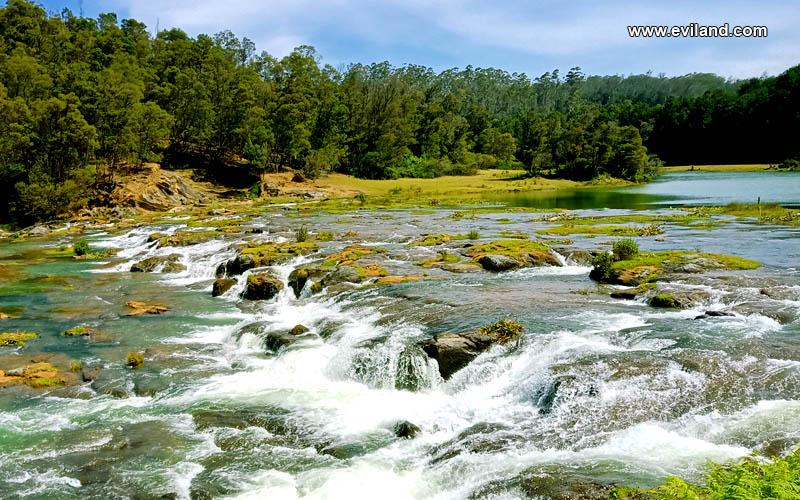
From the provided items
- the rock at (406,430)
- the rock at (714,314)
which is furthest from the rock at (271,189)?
the rock at (406,430)

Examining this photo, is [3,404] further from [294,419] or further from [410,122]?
[410,122]

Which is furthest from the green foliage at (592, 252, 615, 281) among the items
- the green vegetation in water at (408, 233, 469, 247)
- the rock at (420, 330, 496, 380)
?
the green vegetation in water at (408, 233, 469, 247)

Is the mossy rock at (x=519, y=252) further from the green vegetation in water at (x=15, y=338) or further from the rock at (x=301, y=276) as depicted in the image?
the green vegetation in water at (x=15, y=338)

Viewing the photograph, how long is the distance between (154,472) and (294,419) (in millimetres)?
2995

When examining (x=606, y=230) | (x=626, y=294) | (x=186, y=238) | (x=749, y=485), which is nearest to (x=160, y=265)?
(x=186, y=238)

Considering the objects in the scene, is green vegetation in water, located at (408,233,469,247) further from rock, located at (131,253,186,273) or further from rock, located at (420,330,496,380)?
rock, located at (420,330,496,380)

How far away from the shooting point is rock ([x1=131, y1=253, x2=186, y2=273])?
1144 inches

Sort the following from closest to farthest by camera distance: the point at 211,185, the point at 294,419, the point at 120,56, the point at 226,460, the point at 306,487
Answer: the point at 306,487 → the point at 226,460 → the point at 294,419 → the point at 211,185 → the point at 120,56

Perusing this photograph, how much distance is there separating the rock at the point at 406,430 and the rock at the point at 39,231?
41.8 metres

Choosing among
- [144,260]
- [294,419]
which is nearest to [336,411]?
[294,419]

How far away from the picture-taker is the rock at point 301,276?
22.3m

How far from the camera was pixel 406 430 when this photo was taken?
10.9m

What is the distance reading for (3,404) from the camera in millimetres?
12742

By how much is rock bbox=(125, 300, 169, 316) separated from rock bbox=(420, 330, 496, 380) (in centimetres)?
1176
